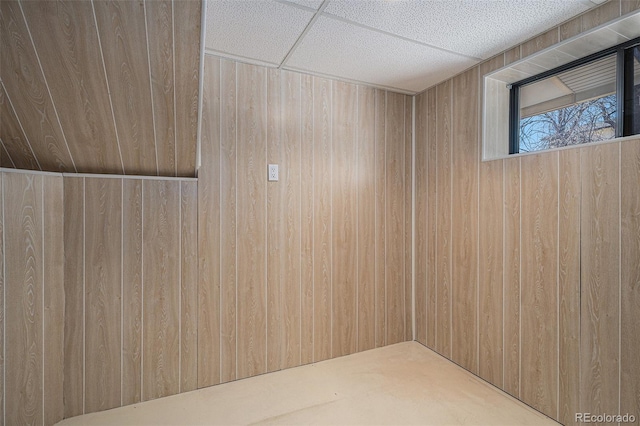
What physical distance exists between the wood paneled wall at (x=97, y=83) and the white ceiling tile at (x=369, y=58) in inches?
31.0

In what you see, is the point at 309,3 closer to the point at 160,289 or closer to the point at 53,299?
the point at 160,289

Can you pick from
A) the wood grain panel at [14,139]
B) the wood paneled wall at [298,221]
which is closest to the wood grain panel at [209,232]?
the wood paneled wall at [298,221]

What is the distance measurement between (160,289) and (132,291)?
0.15 m

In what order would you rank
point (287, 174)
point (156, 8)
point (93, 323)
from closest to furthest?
point (156, 8) < point (93, 323) < point (287, 174)

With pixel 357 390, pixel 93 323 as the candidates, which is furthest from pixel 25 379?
pixel 357 390

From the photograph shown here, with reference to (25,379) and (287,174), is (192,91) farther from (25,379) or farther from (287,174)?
(25,379)

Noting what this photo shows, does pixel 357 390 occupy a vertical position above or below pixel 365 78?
below

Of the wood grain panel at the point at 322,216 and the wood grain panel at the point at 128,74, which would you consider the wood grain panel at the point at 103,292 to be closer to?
the wood grain panel at the point at 128,74

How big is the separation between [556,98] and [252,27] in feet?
5.98

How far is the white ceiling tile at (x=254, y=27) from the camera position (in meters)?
1.51

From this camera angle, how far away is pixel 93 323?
1.77 meters

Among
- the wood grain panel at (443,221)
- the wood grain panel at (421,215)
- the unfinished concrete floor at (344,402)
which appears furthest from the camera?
the wood grain panel at (421,215)

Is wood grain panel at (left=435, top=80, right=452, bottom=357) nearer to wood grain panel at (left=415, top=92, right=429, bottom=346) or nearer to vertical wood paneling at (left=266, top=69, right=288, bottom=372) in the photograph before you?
wood grain panel at (left=415, top=92, right=429, bottom=346)

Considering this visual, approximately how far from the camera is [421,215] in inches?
103
